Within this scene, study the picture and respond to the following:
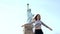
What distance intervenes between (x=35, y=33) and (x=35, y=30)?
0.41 ft

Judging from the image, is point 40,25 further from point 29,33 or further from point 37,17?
point 29,33

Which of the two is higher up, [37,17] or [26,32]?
[37,17]

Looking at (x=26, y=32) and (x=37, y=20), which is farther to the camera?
(x=26, y=32)

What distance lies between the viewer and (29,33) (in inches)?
3263

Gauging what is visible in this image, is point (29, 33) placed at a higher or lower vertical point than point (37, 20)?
lower

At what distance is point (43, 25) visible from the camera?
1226cm

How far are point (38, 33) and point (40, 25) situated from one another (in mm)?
390

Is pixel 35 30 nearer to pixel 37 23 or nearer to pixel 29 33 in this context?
pixel 37 23

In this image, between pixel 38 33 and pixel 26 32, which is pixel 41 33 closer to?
pixel 38 33

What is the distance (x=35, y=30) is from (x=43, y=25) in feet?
1.29

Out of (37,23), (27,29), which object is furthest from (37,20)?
(27,29)

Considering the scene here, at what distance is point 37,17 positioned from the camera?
12.2m

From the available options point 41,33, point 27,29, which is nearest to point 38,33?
point 41,33

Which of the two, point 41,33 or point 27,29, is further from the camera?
point 27,29
